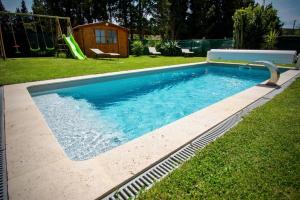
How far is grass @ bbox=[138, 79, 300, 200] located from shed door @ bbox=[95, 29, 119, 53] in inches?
630

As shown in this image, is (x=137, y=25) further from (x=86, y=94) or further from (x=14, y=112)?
(x=14, y=112)

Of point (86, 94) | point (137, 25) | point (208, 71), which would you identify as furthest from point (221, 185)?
point (137, 25)

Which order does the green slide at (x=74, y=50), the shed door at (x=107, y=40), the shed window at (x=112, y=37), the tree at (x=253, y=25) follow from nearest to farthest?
the green slide at (x=74, y=50) < the shed door at (x=107, y=40) < the shed window at (x=112, y=37) < the tree at (x=253, y=25)

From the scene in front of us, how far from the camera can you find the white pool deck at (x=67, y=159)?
1.97 meters

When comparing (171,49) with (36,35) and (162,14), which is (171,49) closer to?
(162,14)

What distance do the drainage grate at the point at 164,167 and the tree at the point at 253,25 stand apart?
1762cm

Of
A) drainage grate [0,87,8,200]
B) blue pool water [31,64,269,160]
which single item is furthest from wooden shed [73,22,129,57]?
drainage grate [0,87,8,200]

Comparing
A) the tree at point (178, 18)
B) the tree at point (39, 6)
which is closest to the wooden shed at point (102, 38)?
the tree at point (178, 18)

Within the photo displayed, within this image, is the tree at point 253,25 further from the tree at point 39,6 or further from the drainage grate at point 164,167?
the tree at point 39,6

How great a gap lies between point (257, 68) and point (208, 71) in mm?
3078

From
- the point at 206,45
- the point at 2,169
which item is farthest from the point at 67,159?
the point at 206,45

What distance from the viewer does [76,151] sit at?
139 inches

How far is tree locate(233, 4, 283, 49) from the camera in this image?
17.6m

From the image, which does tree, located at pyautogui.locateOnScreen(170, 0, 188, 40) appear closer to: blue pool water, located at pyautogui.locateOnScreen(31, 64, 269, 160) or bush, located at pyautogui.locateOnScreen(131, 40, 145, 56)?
bush, located at pyautogui.locateOnScreen(131, 40, 145, 56)
